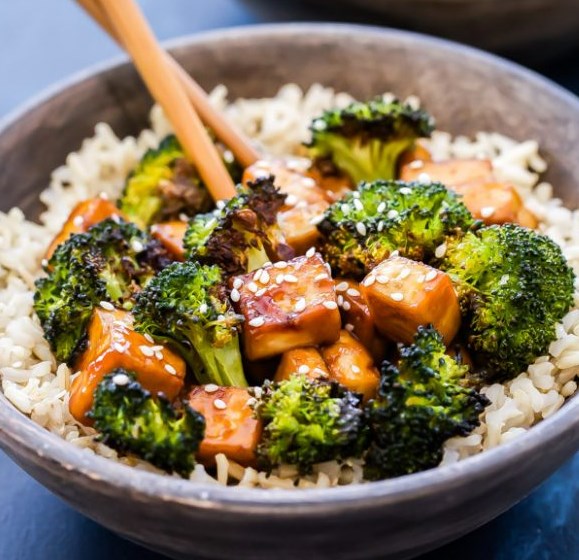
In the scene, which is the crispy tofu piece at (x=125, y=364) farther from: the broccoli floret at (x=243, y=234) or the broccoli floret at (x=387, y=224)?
the broccoli floret at (x=387, y=224)

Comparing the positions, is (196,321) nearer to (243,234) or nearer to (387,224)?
(243,234)

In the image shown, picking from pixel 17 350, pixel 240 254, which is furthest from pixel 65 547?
pixel 240 254

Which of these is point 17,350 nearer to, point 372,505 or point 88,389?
point 88,389

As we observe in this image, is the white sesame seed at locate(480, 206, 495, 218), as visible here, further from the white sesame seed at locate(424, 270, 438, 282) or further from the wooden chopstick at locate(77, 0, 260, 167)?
the wooden chopstick at locate(77, 0, 260, 167)

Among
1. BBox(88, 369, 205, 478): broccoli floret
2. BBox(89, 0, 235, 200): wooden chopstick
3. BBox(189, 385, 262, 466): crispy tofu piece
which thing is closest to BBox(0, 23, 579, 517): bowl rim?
BBox(88, 369, 205, 478): broccoli floret

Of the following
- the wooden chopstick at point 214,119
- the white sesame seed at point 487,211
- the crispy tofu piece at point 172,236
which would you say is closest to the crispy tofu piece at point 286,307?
the crispy tofu piece at point 172,236
